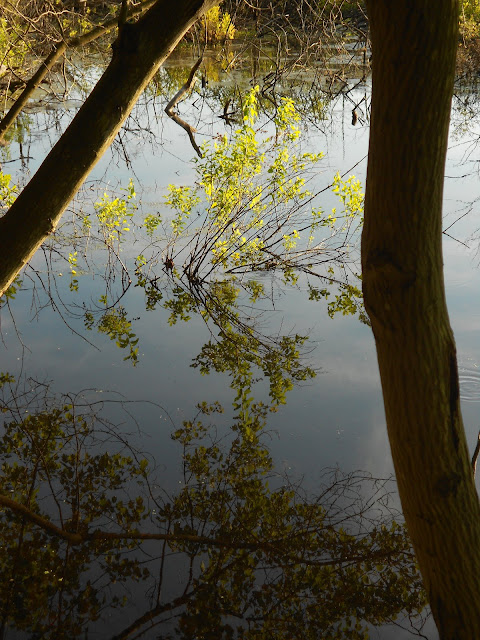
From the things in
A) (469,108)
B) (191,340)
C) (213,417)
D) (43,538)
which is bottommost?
(43,538)

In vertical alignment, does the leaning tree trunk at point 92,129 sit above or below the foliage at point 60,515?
above

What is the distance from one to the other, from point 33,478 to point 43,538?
392 millimetres

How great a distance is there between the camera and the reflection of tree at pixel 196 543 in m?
2.44

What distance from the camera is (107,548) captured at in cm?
275

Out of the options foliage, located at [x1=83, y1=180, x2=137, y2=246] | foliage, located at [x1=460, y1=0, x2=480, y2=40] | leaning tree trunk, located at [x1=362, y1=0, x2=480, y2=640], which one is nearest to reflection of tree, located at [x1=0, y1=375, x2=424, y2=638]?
leaning tree trunk, located at [x1=362, y1=0, x2=480, y2=640]

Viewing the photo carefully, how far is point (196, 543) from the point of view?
2.78m

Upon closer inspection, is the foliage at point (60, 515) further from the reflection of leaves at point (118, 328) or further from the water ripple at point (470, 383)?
the water ripple at point (470, 383)

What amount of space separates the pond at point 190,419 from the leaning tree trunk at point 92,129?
1.23 meters

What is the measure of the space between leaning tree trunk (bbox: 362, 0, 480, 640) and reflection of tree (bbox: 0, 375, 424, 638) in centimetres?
131

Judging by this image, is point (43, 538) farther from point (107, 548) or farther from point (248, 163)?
point (248, 163)

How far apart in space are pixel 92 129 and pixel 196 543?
1.69m

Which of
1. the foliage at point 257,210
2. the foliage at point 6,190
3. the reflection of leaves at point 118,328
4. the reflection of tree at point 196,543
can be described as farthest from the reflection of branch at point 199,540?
the foliage at point 257,210

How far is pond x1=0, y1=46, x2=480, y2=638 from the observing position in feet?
8.29

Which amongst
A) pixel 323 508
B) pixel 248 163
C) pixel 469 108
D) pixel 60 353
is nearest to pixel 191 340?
pixel 60 353
